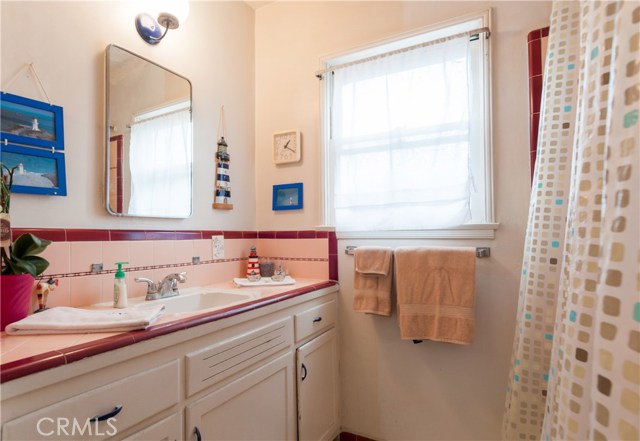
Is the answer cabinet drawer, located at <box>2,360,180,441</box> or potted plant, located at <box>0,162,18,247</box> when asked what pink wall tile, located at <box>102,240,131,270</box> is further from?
cabinet drawer, located at <box>2,360,180,441</box>

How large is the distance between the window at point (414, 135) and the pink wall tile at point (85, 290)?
115cm

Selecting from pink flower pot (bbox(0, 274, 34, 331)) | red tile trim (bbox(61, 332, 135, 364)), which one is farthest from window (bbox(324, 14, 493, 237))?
pink flower pot (bbox(0, 274, 34, 331))

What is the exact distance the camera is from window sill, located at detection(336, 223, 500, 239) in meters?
1.52

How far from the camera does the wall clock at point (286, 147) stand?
1.99 metres

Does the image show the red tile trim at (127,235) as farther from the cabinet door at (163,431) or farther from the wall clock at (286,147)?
the wall clock at (286,147)

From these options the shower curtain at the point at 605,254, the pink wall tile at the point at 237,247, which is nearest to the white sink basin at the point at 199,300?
the pink wall tile at the point at 237,247

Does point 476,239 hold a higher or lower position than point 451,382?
higher

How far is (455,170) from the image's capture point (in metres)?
1.57

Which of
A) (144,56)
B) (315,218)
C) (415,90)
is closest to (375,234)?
(315,218)

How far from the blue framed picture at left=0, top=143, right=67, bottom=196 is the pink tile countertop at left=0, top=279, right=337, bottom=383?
49cm

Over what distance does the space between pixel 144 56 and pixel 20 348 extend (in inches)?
50.7

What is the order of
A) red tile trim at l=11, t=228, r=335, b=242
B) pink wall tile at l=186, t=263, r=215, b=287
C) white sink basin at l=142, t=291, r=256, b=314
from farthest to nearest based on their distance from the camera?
pink wall tile at l=186, t=263, r=215, b=287
white sink basin at l=142, t=291, r=256, b=314
red tile trim at l=11, t=228, r=335, b=242

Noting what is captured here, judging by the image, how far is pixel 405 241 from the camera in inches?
66.6

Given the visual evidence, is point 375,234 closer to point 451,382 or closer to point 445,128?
point 445,128
